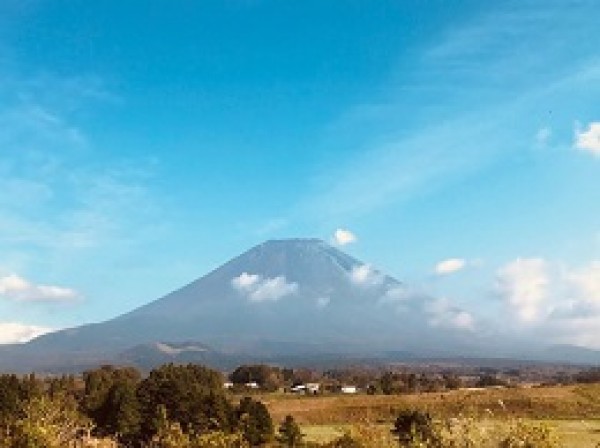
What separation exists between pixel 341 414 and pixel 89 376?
40.3m

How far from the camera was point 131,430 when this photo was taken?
87.8 metres

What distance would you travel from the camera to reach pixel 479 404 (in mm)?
100938

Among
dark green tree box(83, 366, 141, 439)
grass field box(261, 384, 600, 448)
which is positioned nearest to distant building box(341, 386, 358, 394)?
grass field box(261, 384, 600, 448)

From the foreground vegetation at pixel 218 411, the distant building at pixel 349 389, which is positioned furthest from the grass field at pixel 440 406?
the distant building at pixel 349 389

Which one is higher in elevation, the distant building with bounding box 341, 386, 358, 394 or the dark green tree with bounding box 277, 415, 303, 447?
the distant building with bounding box 341, 386, 358, 394

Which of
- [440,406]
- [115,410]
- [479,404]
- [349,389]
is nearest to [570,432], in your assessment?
[440,406]

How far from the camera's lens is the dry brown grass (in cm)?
9744

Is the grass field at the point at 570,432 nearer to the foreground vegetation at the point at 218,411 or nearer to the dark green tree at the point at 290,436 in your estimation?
the foreground vegetation at the point at 218,411

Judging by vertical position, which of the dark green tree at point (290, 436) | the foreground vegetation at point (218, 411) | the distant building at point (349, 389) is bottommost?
the dark green tree at point (290, 436)

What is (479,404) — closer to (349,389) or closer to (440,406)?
(440,406)

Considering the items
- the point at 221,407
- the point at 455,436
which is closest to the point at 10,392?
the point at 221,407

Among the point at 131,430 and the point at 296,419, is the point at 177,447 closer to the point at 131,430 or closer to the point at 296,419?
the point at 131,430

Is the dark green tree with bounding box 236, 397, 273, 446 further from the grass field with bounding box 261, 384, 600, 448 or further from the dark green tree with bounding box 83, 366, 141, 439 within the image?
the dark green tree with bounding box 83, 366, 141, 439

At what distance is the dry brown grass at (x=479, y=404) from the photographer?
97.4m
